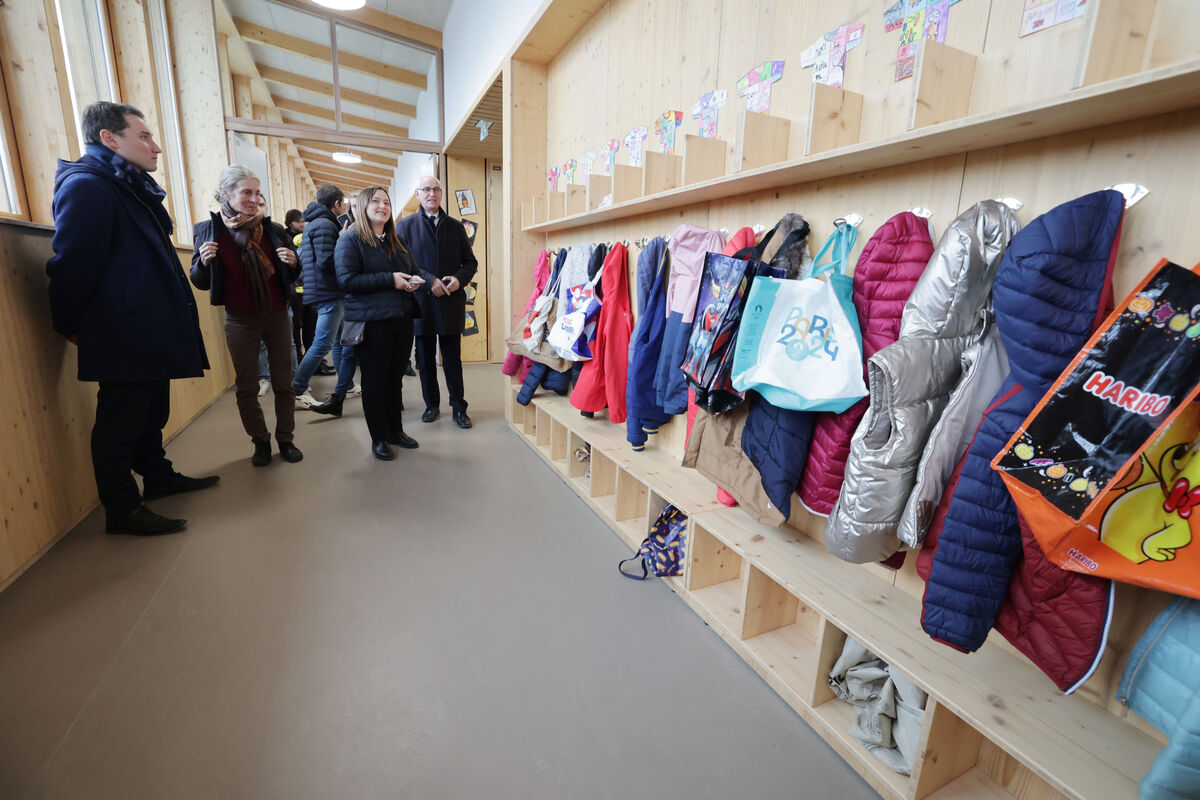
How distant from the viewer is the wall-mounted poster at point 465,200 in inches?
228

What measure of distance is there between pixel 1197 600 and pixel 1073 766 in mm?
Answer: 319

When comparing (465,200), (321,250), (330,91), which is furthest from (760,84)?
(330,91)

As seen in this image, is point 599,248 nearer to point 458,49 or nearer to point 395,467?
point 395,467

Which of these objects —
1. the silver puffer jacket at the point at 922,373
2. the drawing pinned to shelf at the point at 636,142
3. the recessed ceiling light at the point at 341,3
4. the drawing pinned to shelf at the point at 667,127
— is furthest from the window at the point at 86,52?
the silver puffer jacket at the point at 922,373

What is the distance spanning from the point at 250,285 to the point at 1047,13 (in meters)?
2.90

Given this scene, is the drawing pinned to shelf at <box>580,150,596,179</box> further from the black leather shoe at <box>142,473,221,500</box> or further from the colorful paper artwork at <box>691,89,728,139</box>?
the black leather shoe at <box>142,473,221,500</box>

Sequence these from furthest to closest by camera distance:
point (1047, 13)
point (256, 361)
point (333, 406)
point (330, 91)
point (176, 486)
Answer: point (330, 91), point (333, 406), point (256, 361), point (176, 486), point (1047, 13)

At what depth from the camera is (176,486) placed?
8.00ft

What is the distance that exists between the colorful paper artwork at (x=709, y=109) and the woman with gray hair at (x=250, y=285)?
1920mm

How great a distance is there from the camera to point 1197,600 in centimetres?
79

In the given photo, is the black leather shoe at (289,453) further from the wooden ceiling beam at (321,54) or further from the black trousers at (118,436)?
the wooden ceiling beam at (321,54)

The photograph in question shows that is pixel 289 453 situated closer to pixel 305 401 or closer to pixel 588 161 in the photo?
pixel 305 401

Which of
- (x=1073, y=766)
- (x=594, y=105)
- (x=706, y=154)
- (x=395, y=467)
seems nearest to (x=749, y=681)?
(x=1073, y=766)

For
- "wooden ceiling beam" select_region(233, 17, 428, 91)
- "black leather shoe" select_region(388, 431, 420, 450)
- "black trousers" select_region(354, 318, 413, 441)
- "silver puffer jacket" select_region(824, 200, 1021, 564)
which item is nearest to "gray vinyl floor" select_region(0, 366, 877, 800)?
"silver puffer jacket" select_region(824, 200, 1021, 564)
